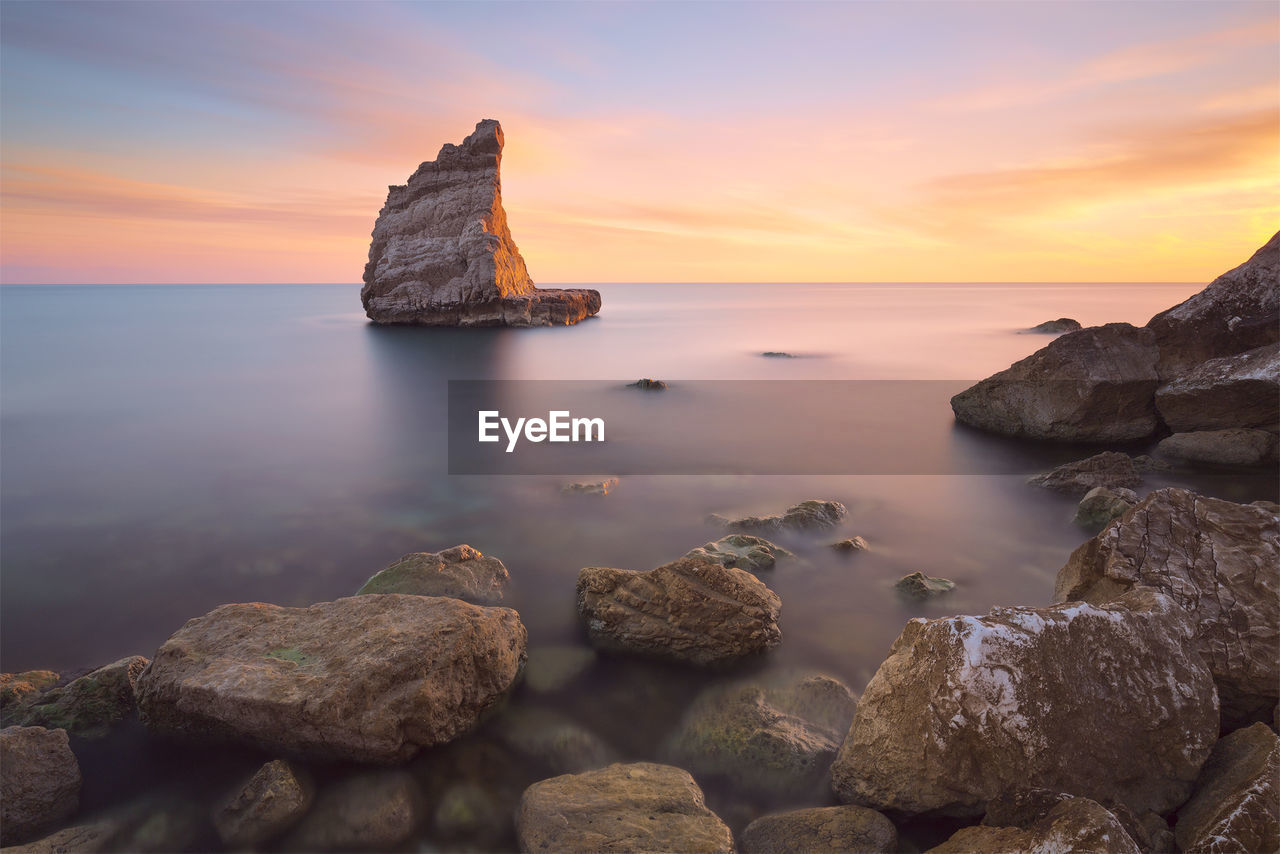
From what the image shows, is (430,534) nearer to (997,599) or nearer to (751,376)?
(997,599)

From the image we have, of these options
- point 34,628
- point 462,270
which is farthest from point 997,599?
point 462,270

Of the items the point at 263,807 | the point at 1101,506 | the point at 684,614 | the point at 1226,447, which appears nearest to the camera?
the point at 263,807

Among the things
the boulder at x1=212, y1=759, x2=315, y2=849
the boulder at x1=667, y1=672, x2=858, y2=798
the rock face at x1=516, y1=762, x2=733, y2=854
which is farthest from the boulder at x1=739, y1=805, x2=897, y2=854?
the boulder at x1=212, y1=759, x2=315, y2=849

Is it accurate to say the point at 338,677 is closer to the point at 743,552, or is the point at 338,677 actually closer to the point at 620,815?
the point at 620,815

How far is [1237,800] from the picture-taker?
3.16m

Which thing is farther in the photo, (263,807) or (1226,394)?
(1226,394)

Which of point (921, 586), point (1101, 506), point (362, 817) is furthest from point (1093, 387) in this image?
point (362, 817)

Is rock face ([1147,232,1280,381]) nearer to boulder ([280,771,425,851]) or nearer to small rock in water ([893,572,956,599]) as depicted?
small rock in water ([893,572,956,599])

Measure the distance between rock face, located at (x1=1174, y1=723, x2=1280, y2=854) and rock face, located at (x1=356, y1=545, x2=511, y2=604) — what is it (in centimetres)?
535

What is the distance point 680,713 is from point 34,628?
6.12 meters

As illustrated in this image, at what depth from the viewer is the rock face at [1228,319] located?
11.3m

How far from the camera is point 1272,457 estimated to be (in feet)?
32.4

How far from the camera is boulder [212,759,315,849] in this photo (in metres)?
3.87

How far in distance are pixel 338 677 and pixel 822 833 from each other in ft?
10.5
